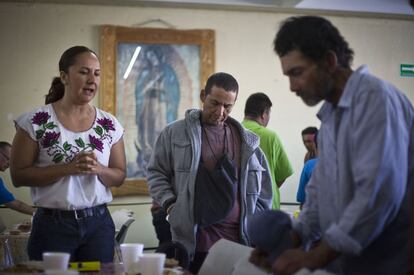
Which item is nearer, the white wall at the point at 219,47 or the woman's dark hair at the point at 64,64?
the woman's dark hair at the point at 64,64

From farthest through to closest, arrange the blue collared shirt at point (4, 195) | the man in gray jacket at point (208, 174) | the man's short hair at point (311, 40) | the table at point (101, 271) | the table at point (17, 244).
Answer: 1. the blue collared shirt at point (4, 195)
2. the table at point (17, 244)
3. the man in gray jacket at point (208, 174)
4. the table at point (101, 271)
5. the man's short hair at point (311, 40)

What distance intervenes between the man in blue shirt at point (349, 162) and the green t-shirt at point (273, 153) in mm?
2253

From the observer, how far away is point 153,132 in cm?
619

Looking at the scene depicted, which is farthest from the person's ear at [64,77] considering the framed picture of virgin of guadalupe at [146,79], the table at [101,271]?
the framed picture of virgin of guadalupe at [146,79]

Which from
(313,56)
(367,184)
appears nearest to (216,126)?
(313,56)

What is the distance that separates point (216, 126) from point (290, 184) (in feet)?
11.9

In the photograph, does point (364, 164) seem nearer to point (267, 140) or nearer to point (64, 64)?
point (64, 64)

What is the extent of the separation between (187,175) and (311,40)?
125cm

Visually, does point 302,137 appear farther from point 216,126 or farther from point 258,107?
point 216,126

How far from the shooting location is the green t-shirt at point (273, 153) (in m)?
4.36

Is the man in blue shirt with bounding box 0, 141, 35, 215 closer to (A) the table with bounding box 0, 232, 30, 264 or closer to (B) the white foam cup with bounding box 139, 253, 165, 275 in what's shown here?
(A) the table with bounding box 0, 232, 30, 264

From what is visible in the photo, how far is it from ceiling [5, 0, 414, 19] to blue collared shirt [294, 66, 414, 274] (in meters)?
4.35

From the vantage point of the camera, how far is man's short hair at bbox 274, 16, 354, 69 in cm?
191

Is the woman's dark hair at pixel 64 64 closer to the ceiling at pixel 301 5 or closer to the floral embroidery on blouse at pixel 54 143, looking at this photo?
the floral embroidery on blouse at pixel 54 143
